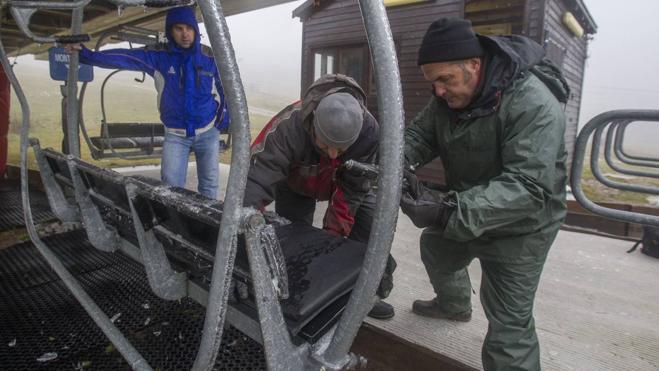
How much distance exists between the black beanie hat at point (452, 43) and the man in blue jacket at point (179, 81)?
1987 mm

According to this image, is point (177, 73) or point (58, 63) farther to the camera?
point (58, 63)

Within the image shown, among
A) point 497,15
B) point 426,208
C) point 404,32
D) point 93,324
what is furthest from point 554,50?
point 93,324

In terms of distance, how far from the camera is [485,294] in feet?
5.94

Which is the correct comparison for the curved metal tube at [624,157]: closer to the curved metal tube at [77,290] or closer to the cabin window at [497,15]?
the curved metal tube at [77,290]

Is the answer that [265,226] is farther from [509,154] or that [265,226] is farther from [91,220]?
[91,220]

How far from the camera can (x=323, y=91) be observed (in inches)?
80.5

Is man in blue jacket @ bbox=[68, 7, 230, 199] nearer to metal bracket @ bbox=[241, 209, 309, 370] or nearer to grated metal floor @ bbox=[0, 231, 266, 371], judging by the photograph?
grated metal floor @ bbox=[0, 231, 266, 371]

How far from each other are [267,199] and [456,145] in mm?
1005

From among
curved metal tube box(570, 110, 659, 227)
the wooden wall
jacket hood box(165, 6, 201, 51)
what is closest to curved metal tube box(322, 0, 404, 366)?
curved metal tube box(570, 110, 659, 227)

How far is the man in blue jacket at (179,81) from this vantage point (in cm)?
285

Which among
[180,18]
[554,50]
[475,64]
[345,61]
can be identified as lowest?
[475,64]

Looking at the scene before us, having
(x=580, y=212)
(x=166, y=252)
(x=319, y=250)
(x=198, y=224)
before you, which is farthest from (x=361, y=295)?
(x=580, y=212)

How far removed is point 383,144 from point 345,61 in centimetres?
880

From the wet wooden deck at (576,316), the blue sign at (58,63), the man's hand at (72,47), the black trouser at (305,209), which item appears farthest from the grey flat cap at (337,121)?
the blue sign at (58,63)
